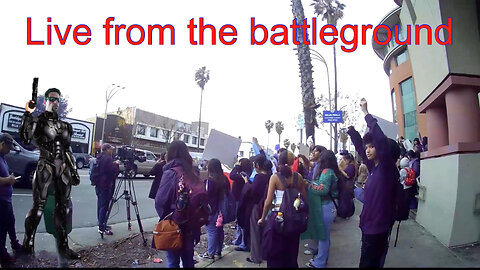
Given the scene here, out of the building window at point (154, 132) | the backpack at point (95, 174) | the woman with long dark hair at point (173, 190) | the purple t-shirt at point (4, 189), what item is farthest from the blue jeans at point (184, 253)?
the building window at point (154, 132)

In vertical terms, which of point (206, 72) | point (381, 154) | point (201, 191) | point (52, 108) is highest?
point (206, 72)

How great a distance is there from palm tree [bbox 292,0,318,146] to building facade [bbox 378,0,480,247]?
3.91 m

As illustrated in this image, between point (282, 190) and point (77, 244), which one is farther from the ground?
point (282, 190)

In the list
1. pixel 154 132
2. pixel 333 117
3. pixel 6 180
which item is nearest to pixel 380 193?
pixel 6 180

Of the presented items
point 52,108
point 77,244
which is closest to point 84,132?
point 77,244

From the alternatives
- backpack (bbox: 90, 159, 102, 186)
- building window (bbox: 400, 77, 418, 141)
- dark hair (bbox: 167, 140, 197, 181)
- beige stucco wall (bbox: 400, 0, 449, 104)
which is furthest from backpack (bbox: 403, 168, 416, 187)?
building window (bbox: 400, 77, 418, 141)

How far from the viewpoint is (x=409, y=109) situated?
73.9 ft

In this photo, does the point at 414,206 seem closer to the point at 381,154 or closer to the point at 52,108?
the point at 381,154

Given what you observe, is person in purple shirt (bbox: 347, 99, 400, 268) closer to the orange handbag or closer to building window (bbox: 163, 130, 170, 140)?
the orange handbag

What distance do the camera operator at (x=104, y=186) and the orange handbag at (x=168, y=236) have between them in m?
3.02

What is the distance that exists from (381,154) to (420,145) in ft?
19.4

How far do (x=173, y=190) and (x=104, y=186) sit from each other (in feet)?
10.2

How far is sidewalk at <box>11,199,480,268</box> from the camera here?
3.98 m

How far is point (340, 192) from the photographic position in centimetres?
418
